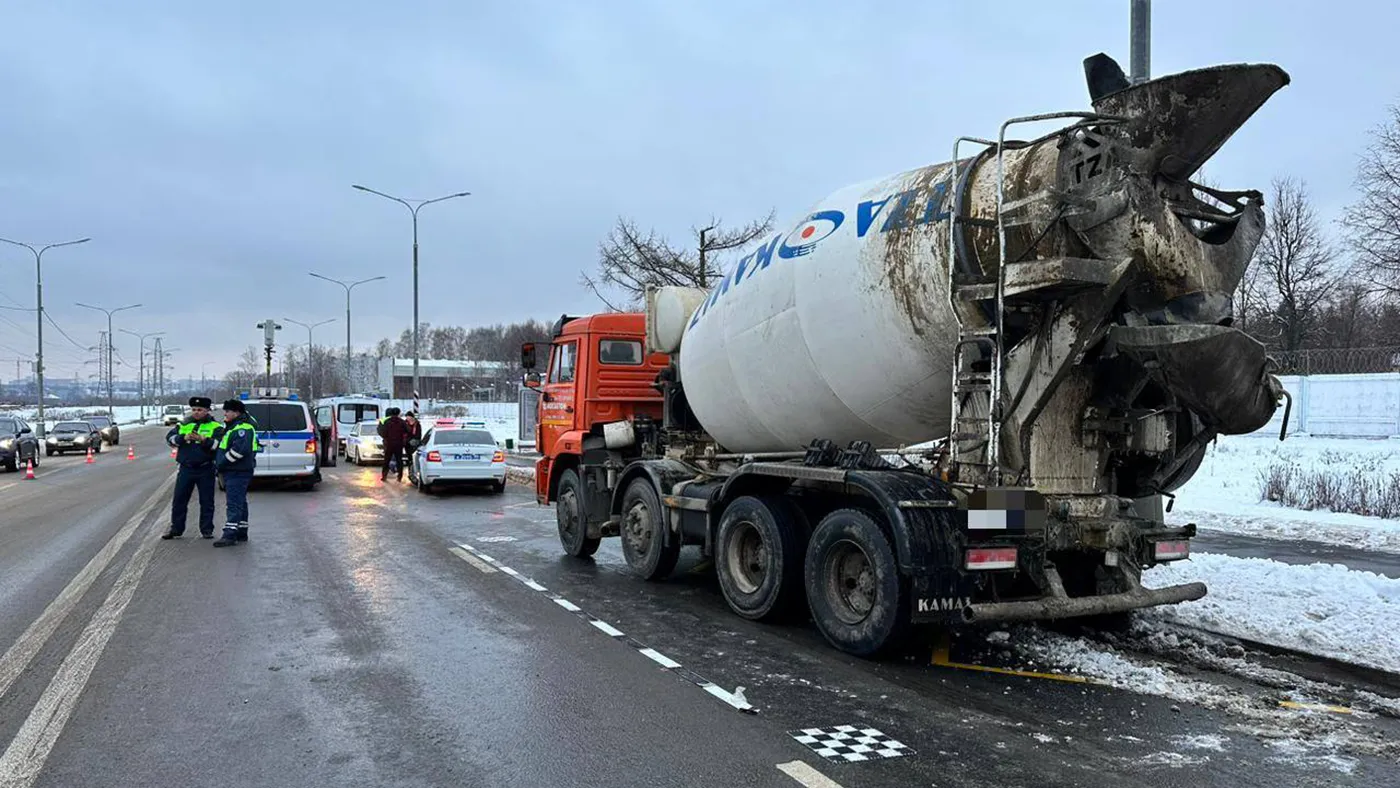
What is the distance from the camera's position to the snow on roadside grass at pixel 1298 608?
6.20 m

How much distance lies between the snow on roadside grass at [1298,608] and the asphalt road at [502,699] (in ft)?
4.74

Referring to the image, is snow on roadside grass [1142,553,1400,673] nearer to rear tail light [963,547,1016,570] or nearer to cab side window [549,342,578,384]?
rear tail light [963,547,1016,570]

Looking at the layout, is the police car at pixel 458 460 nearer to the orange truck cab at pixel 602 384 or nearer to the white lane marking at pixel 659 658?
the orange truck cab at pixel 602 384

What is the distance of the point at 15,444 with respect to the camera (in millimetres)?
25500

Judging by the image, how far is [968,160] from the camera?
6168mm

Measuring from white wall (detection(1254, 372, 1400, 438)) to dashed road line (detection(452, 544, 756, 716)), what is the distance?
21952mm

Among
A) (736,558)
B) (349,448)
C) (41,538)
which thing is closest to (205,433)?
(41,538)

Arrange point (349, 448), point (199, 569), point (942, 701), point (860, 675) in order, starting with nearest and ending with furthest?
point (942, 701)
point (860, 675)
point (199, 569)
point (349, 448)

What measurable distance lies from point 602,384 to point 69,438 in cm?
3300

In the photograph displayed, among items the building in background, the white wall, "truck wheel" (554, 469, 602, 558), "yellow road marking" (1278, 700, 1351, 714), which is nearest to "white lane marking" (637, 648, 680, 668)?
"yellow road marking" (1278, 700, 1351, 714)

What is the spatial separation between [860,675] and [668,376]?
469cm

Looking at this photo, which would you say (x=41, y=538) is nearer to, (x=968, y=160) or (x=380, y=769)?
(x=380, y=769)

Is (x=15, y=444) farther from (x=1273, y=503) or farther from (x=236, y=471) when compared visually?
(x=1273, y=503)

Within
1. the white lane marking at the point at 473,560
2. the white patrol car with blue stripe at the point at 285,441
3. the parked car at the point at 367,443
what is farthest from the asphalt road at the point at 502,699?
the parked car at the point at 367,443
